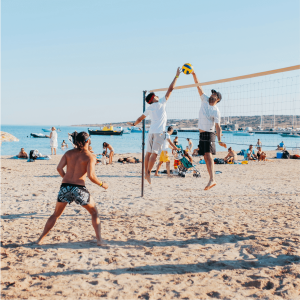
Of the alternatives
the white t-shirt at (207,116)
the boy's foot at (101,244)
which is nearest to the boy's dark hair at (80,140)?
the boy's foot at (101,244)

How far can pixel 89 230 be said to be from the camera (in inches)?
179

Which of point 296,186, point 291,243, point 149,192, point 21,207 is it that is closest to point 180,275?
Answer: point 291,243

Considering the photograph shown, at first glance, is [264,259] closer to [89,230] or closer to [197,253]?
[197,253]

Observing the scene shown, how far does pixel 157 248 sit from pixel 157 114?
2.60 meters

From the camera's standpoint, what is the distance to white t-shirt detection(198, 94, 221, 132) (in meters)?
4.93

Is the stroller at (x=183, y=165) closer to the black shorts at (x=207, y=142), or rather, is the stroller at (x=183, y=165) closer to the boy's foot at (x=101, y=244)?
the black shorts at (x=207, y=142)

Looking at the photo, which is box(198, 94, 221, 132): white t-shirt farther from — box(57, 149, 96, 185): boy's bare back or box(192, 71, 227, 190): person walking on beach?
box(57, 149, 96, 185): boy's bare back

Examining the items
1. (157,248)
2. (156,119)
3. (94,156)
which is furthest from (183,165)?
(94,156)

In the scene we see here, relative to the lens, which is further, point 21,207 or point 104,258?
point 21,207

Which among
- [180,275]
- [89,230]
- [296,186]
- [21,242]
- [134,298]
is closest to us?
[134,298]

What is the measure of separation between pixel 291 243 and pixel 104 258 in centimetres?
252

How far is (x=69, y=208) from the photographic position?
18.7ft

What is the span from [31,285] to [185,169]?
7595 mm

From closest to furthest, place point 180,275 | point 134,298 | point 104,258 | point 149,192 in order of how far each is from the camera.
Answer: point 134,298 → point 180,275 → point 104,258 → point 149,192
